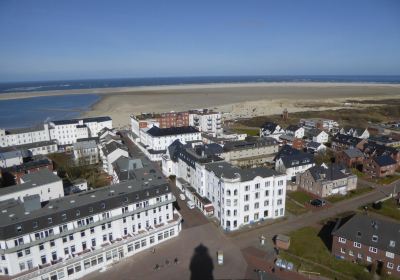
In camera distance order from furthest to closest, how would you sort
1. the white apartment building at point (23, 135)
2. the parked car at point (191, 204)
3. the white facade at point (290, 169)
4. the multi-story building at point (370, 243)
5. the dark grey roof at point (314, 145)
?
the white apartment building at point (23, 135) → the dark grey roof at point (314, 145) → the white facade at point (290, 169) → the parked car at point (191, 204) → the multi-story building at point (370, 243)

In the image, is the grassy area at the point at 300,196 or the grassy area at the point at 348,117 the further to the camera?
the grassy area at the point at 348,117

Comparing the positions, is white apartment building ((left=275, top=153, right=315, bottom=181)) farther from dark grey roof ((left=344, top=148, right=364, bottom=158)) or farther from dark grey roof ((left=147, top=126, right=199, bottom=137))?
dark grey roof ((left=147, top=126, right=199, bottom=137))

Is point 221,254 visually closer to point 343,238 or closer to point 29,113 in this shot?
point 343,238

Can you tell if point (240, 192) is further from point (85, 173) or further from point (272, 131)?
point (272, 131)

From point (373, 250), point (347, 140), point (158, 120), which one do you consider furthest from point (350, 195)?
point (158, 120)

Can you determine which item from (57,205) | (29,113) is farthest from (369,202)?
(29,113)

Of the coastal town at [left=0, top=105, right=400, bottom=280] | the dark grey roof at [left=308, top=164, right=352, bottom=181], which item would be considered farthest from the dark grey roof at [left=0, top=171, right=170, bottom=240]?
the dark grey roof at [left=308, top=164, right=352, bottom=181]

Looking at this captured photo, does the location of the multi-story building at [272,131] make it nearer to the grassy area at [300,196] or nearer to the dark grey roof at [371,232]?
the grassy area at [300,196]

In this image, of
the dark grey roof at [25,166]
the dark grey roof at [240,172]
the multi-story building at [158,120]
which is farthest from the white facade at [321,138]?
the dark grey roof at [25,166]
